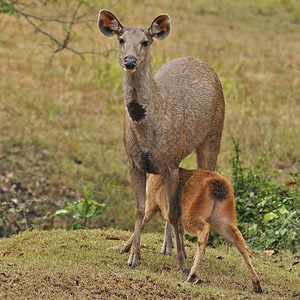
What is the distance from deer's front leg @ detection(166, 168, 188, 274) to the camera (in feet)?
21.8

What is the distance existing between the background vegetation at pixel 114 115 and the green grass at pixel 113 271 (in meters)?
0.76

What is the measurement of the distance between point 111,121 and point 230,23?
7.88 metres

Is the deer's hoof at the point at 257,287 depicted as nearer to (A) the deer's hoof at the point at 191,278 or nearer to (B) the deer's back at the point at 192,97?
(A) the deer's hoof at the point at 191,278

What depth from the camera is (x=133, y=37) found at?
638 centimetres

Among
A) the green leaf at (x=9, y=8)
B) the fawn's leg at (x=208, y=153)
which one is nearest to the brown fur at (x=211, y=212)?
the fawn's leg at (x=208, y=153)

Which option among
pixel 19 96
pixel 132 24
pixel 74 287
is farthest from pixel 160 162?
pixel 132 24

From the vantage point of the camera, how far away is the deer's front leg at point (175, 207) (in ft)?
21.8

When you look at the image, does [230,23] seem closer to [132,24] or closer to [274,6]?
[274,6]

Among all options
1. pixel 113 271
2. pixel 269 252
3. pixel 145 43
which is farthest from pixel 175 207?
pixel 269 252

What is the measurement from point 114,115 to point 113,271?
823 centimetres

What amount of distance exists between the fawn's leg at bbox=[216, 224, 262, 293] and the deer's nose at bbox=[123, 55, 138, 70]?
166 cm

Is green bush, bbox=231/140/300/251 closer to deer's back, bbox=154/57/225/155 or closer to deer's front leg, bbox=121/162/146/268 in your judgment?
deer's back, bbox=154/57/225/155

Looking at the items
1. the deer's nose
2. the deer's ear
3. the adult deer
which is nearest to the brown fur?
the adult deer

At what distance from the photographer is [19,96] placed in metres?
13.9
